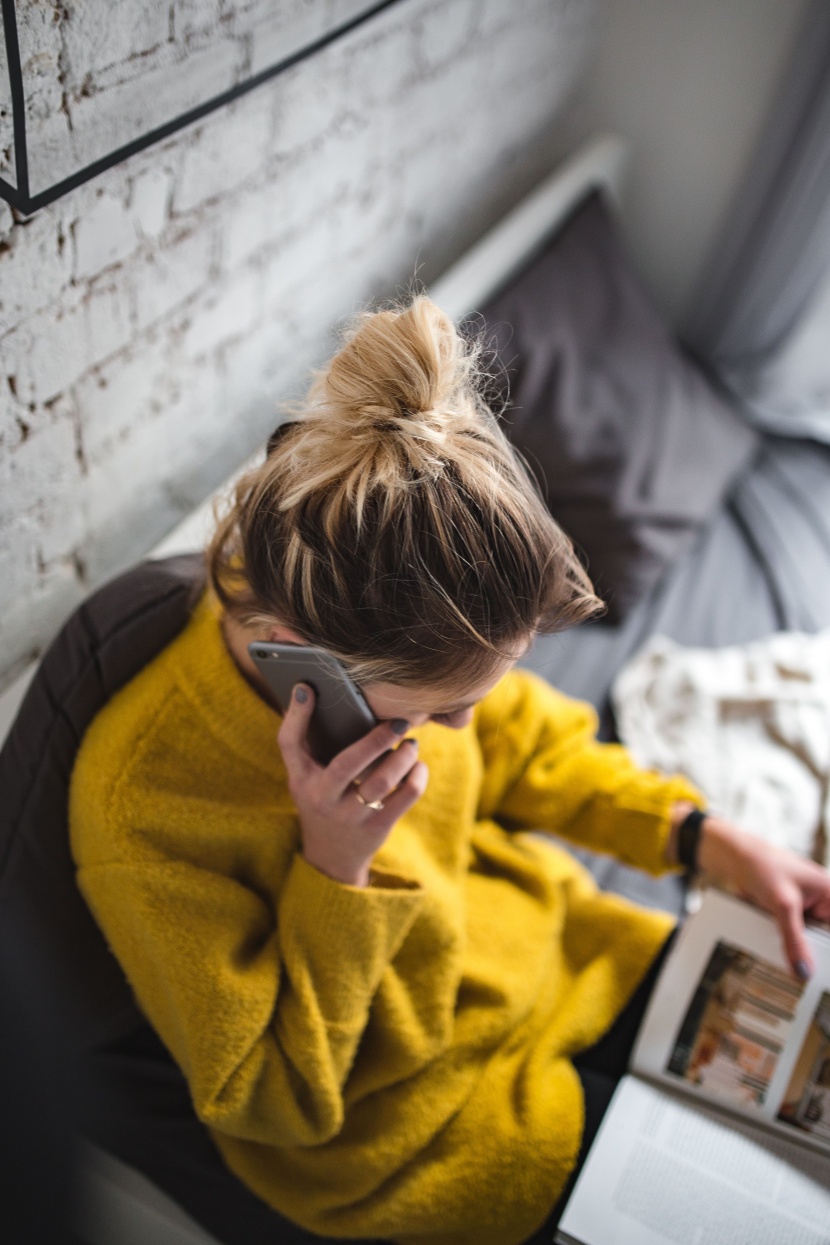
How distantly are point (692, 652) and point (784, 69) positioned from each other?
1213 millimetres

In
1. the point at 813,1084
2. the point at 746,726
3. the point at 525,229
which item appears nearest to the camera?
the point at 813,1084

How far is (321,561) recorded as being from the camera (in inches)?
24.5

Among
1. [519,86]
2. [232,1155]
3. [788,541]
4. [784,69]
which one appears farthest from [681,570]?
[232,1155]

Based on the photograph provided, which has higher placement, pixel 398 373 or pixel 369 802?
pixel 398 373

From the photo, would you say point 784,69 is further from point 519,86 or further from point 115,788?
point 115,788

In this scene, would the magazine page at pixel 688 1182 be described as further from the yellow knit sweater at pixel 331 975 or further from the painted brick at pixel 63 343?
the painted brick at pixel 63 343

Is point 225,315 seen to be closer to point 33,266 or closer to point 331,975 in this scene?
point 33,266

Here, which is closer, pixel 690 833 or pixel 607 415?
pixel 690 833

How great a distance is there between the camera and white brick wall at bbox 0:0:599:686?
2.62 feet

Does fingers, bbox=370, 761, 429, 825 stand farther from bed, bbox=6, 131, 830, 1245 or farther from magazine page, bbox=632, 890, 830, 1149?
bed, bbox=6, 131, 830, 1245

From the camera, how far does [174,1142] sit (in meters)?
0.89

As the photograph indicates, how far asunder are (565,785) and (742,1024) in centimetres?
29

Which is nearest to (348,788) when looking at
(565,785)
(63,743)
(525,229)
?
(63,743)

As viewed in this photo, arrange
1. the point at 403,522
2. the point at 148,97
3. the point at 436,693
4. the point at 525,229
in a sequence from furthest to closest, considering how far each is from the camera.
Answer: the point at 525,229, the point at 148,97, the point at 436,693, the point at 403,522
